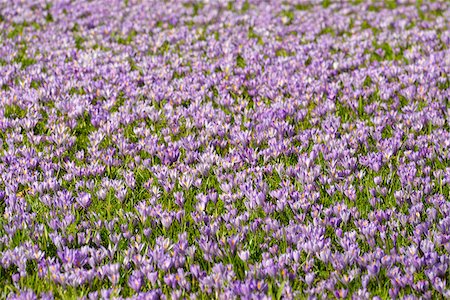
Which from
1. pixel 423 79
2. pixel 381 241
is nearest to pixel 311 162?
pixel 381 241

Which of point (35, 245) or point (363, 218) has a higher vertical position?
point (35, 245)

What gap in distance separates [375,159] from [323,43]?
183 inches

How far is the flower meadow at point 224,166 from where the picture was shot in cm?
409

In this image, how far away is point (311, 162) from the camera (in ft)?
18.4

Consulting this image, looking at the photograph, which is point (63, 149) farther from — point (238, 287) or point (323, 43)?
point (323, 43)

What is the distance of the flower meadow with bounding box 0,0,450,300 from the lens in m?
4.09

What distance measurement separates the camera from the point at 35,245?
14.1 feet

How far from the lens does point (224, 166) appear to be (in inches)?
219

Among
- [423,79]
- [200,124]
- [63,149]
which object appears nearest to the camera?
[63,149]

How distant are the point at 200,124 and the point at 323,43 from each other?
401 centimetres

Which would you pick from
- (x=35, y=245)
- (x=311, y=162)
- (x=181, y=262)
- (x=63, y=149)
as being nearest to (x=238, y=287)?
(x=181, y=262)

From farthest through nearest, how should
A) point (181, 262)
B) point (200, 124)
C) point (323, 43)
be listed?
point (323, 43)
point (200, 124)
point (181, 262)

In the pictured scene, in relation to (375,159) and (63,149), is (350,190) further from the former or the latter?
(63,149)

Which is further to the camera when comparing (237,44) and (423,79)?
(237,44)
